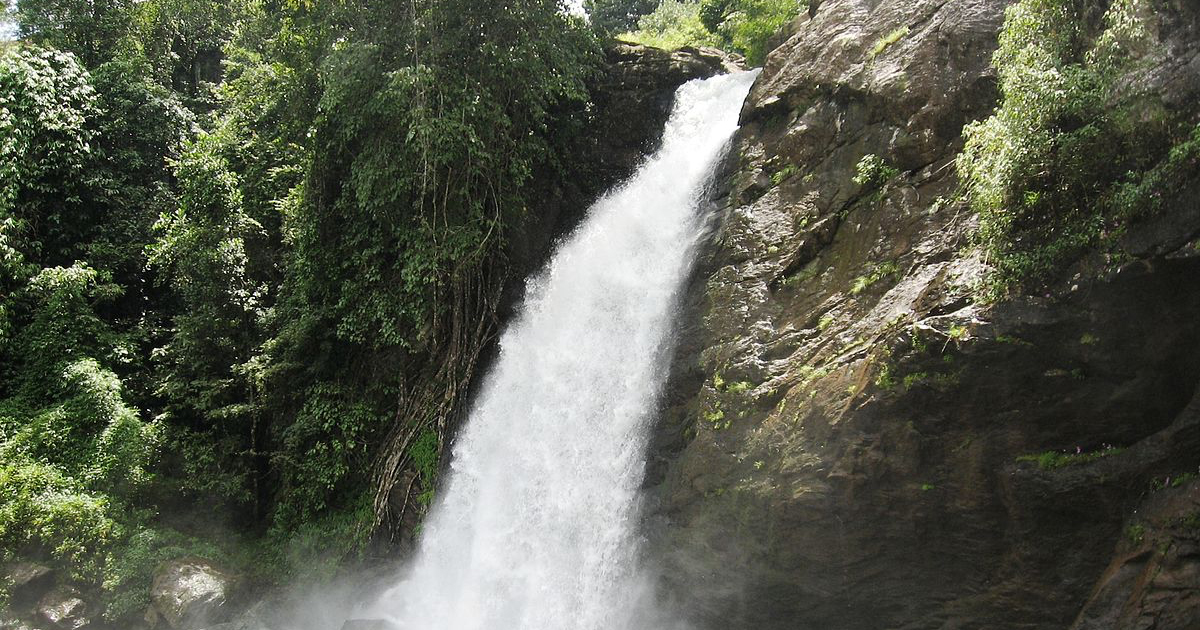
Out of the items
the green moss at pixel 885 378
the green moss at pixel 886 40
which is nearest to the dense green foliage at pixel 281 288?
the green moss at pixel 886 40

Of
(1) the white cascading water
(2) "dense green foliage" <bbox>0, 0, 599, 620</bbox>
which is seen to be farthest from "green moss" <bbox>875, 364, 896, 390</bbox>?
(2) "dense green foliage" <bbox>0, 0, 599, 620</bbox>

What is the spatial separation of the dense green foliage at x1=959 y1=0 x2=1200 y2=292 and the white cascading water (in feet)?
14.5

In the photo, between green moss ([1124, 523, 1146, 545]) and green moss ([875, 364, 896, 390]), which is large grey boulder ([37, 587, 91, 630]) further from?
green moss ([1124, 523, 1146, 545])

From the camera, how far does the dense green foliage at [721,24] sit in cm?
1562

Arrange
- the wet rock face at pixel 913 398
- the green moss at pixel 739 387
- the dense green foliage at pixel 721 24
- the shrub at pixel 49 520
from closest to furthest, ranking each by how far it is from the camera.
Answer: the wet rock face at pixel 913 398
the green moss at pixel 739 387
the shrub at pixel 49 520
the dense green foliage at pixel 721 24

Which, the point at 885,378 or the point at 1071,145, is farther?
the point at 885,378

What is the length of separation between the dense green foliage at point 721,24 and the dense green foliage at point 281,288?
4040 millimetres

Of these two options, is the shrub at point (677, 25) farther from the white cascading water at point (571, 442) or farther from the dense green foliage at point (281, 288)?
the white cascading water at point (571, 442)

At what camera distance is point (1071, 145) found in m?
5.45

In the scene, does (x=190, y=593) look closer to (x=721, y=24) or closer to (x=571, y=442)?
(x=571, y=442)

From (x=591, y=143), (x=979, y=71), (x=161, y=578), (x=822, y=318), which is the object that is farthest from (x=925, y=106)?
(x=161, y=578)

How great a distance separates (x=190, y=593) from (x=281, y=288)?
561cm

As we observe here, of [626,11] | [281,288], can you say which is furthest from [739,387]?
[626,11]

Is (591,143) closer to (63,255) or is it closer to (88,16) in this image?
(63,255)
